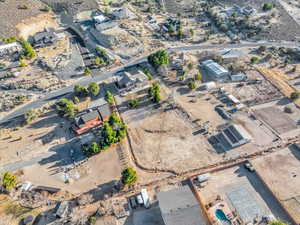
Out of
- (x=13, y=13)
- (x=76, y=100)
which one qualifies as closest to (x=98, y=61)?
(x=76, y=100)

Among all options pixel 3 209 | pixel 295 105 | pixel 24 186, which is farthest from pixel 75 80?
pixel 295 105

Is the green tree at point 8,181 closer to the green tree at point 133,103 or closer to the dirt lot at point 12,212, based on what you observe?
the dirt lot at point 12,212

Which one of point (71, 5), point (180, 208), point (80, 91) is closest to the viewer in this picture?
point (180, 208)

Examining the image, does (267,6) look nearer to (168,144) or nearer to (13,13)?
(168,144)

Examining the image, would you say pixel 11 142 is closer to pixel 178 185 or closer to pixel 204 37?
pixel 178 185

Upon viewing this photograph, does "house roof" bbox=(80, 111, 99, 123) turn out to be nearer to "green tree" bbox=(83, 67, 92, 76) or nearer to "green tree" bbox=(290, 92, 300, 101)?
"green tree" bbox=(83, 67, 92, 76)
